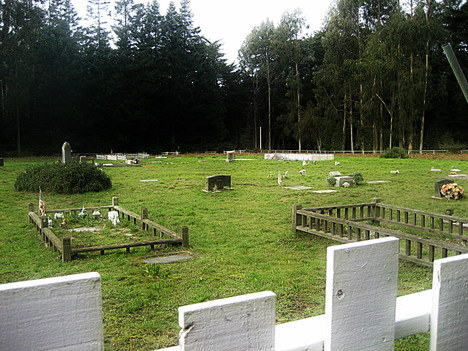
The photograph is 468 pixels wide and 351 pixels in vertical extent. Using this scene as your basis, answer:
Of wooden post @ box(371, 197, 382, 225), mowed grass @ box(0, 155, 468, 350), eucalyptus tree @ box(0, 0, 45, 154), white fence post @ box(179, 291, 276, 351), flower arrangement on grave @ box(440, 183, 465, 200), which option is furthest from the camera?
eucalyptus tree @ box(0, 0, 45, 154)

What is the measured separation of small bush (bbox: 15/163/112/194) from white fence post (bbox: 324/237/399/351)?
15.4 m

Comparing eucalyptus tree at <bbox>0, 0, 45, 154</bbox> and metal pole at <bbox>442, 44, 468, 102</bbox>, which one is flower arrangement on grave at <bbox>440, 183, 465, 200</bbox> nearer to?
metal pole at <bbox>442, 44, 468, 102</bbox>

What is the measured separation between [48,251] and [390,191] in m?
11.3

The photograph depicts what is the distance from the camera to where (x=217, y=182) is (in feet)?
52.3

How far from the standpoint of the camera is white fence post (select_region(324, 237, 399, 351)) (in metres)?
1.26

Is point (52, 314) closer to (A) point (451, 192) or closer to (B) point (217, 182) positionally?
(A) point (451, 192)

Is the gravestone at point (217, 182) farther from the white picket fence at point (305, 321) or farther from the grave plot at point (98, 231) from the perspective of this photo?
the white picket fence at point (305, 321)

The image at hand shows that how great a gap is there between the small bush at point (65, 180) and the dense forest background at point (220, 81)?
29.1 meters

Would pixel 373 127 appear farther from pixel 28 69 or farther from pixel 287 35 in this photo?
pixel 28 69

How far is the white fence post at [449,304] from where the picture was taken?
4.58 ft

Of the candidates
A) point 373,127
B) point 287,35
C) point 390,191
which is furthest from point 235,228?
point 287,35

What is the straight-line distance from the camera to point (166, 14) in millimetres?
56938

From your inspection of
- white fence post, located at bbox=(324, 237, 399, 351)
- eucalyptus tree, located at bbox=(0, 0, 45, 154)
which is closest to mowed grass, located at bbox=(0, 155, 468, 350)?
white fence post, located at bbox=(324, 237, 399, 351)

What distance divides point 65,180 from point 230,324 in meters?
15.6
